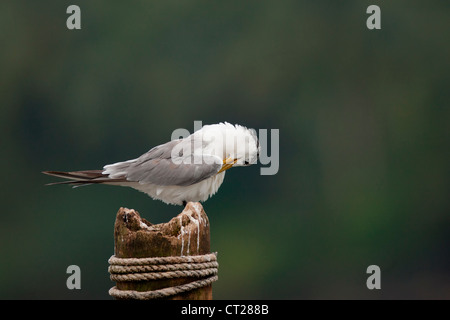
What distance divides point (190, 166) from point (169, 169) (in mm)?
113

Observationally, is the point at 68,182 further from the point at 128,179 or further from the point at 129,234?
the point at 129,234

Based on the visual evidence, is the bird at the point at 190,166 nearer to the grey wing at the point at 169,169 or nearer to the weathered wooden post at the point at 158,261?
the grey wing at the point at 169,169

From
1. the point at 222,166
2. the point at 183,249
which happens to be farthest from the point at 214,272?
the point at 222,166

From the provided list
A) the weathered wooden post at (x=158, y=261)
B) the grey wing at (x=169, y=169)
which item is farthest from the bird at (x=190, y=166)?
the weathered wooden post at (x=158, y=261)

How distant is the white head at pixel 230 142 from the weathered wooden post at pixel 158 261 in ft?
3.41

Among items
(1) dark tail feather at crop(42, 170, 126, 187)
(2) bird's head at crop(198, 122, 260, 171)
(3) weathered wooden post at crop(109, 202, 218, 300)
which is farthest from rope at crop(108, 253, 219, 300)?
(2) bird's head at crop(198, 122, 260, 171)

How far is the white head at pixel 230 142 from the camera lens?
9.79ft

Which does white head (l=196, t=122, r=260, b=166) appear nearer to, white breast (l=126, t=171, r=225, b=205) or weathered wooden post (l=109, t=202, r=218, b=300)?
white breast (l=126, t=171, r=225, b=205)

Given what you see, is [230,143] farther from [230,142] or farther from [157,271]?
[157,271]

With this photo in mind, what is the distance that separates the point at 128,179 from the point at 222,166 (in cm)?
45

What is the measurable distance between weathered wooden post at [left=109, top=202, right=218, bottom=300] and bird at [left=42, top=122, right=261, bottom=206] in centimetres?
95

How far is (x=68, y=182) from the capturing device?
2855 mm

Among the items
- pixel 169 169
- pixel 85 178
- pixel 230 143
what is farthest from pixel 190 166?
pixel 85 178
